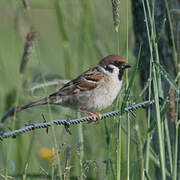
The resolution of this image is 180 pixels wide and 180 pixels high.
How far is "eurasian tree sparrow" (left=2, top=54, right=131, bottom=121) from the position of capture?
3928 mm

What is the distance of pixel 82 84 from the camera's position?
4.16 m

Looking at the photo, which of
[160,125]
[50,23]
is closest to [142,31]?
[160,125]

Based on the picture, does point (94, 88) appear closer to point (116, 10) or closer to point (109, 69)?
point (109, 69)

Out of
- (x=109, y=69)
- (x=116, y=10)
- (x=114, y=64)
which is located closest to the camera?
(x=116, y=10)

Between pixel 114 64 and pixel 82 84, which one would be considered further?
pixel 82 84

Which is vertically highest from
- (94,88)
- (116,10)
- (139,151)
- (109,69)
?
(116,10)

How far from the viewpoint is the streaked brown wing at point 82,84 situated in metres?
4.11

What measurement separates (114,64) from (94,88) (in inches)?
11.8

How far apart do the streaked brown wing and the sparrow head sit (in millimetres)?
92

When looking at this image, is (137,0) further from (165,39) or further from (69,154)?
(69,154)

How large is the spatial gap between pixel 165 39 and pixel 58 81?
95 cm

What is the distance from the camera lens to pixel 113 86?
3.95 meters

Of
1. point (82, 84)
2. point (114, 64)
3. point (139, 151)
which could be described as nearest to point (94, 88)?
point (82, 84)

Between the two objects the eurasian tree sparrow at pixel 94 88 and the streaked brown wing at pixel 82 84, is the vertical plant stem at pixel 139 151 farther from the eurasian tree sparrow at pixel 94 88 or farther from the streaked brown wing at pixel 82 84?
the streaked brown wing at pixel 82 84
